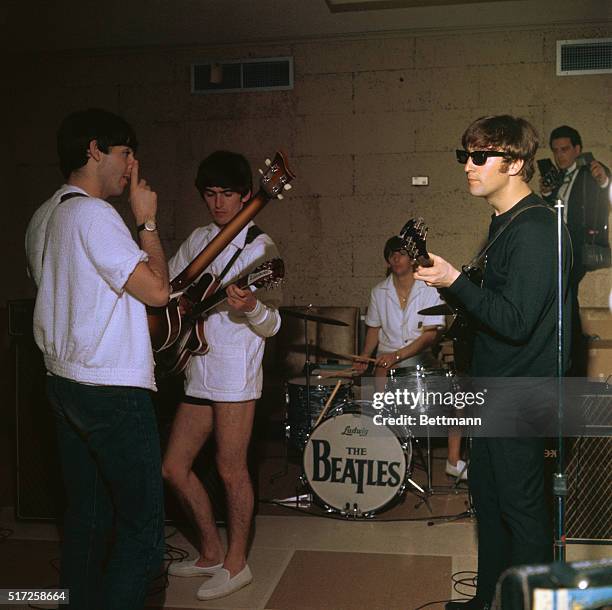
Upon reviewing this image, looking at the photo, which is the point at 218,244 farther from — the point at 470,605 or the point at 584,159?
the point at 584,159

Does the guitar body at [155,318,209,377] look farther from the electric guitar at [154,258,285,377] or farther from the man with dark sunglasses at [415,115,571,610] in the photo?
the man with dark sunglasses at [415,115,571,610]

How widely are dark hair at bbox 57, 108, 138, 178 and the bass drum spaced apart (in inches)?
86.1

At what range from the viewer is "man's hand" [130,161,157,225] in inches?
84.8

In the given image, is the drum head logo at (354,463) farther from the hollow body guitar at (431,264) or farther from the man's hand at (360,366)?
the hollow body guitar at (431,264)

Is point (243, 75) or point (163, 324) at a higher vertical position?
point (243, 75)

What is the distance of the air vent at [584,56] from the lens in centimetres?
572

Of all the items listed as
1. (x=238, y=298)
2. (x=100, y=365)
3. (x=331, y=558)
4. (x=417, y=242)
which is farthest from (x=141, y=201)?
(x=331, y=558)

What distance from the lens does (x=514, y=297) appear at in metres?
2.17

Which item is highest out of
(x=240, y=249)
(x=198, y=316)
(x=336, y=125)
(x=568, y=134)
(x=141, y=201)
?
(x=336, y=125)

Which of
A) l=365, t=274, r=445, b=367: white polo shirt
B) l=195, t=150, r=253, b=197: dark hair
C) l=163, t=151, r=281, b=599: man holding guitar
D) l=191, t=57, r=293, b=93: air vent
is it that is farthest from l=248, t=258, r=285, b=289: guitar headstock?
l=191, t=57, r=293, b=93: air vent

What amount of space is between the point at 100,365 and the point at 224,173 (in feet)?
3.82

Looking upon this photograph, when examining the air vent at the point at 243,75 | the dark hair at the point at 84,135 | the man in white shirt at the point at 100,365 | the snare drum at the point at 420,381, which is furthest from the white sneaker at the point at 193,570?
the air vent at the point at 243,75

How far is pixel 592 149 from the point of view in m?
5.80

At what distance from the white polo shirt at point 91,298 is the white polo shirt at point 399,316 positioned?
2.79 m
